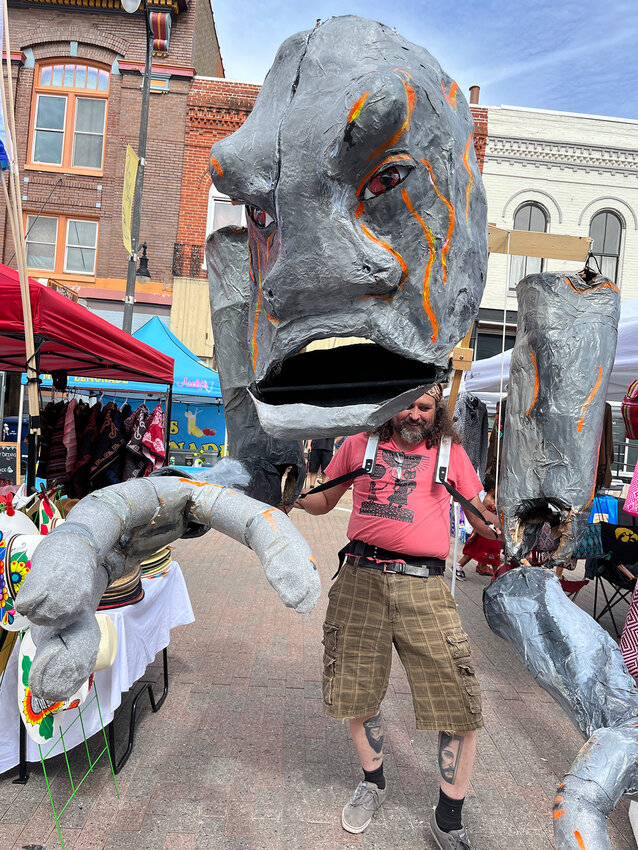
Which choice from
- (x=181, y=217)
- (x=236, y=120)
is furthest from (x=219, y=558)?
(x=236, y=120)

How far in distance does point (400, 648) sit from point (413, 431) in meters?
0.86

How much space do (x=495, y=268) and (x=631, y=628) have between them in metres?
10.1

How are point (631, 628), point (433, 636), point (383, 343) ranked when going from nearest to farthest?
point (383, 343)
point (433, 636)
point (631, 628)

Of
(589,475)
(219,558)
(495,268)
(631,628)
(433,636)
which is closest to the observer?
(589,475)

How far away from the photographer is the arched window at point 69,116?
11875 millimetres

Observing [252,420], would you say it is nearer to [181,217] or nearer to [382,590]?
[382,590]

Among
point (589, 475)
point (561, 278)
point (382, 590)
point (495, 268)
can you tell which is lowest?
point (382, 590)

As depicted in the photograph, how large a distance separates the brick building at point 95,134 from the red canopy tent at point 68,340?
6782 mm

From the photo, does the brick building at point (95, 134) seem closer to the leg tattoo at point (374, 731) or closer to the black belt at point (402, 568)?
the black belt at point (402, 568)

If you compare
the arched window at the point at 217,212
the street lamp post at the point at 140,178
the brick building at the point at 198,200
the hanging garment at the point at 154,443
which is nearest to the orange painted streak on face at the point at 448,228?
the hanging garment at the point at 154,443

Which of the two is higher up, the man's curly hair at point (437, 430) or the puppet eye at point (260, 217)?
the puppet eye at point (260, 217)

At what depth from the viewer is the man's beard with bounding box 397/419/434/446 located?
226 cm

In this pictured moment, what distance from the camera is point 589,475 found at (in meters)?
1.22

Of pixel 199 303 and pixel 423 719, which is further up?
pixel 199 303
